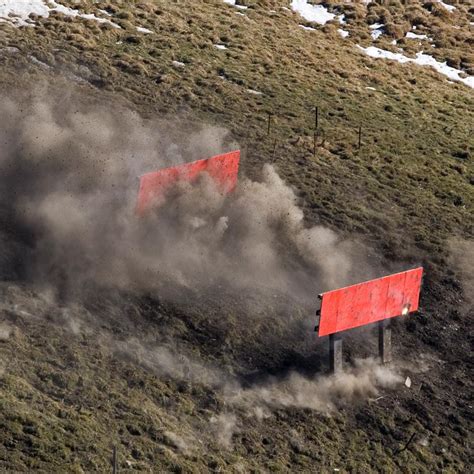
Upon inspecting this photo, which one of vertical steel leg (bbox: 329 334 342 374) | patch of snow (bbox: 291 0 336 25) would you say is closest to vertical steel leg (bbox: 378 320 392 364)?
vertical steel leg (bbox: 329 334 342 374)

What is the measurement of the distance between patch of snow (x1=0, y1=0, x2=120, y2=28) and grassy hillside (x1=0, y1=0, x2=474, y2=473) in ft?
2.14

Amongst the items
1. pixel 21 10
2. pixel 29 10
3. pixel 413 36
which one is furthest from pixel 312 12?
pixel 21 10

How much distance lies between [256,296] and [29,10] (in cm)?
1917

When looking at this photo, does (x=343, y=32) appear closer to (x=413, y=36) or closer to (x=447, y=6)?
(x=413, y=36)

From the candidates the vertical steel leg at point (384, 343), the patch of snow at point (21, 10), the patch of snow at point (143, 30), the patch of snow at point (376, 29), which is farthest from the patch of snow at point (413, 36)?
the vertical steel leg at point (384, 343)

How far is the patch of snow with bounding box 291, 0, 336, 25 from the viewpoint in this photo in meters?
46.8

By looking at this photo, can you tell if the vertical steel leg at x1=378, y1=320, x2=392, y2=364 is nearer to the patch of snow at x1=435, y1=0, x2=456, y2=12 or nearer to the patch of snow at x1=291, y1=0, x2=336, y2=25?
the patch of snow at x1=291, y1=0, x2=336, y2=25

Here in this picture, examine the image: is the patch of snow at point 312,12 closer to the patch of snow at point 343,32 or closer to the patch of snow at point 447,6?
the patch of snow at point 343,32

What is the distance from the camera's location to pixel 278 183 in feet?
94.0

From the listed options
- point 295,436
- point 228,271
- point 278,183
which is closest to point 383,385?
point 295,436

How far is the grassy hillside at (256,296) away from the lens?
1775 centimetres

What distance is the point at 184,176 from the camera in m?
25.3

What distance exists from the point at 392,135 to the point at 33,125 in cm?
1327

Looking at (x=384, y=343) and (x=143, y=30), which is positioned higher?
(x=384, y=343)
